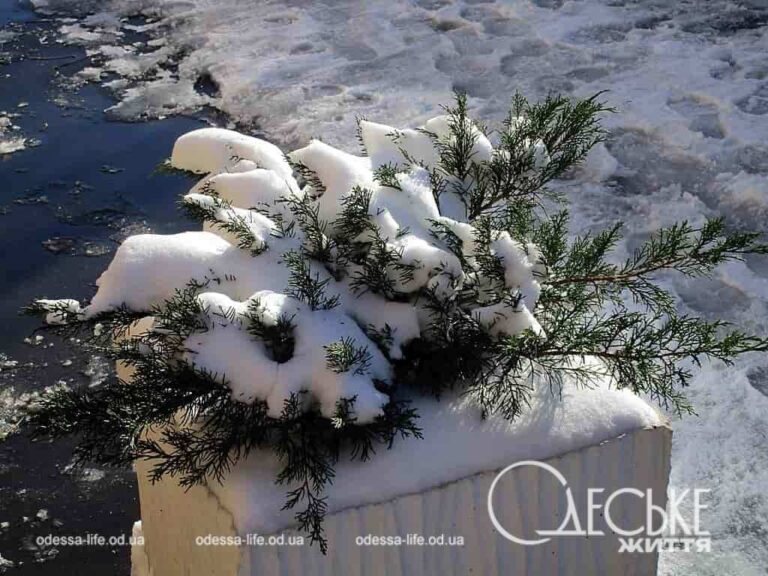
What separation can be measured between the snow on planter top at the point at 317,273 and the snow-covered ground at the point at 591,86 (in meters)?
0.94

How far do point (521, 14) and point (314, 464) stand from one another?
136 inches

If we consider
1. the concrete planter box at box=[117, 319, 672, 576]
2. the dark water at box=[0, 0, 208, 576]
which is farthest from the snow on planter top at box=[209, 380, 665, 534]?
the dark water at box=[0, 0, 208, 576]

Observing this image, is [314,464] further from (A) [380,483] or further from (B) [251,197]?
(B) [251,197]

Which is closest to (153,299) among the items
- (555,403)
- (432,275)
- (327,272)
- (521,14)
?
(327,272)

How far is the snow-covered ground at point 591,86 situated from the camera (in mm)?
2055

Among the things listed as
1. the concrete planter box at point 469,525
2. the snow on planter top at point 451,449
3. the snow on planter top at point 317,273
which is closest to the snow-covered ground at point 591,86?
the concrete planter box at point 469,525

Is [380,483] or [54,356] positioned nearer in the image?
[380,483]

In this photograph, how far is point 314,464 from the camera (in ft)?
3.54

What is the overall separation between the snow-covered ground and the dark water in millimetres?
205

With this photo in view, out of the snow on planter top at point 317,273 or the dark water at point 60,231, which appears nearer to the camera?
the snow on planter top at point 317,273

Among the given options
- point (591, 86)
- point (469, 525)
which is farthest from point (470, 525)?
point (591, 86)

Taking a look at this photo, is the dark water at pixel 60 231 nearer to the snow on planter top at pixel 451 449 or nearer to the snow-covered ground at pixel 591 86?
the snow-covered ground at pixel 591 86

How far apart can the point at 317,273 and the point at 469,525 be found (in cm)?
38

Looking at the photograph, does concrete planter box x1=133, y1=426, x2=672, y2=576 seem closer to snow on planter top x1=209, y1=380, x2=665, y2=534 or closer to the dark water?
snow on planter top x1=209, y1=380, x2=665, y2=534
